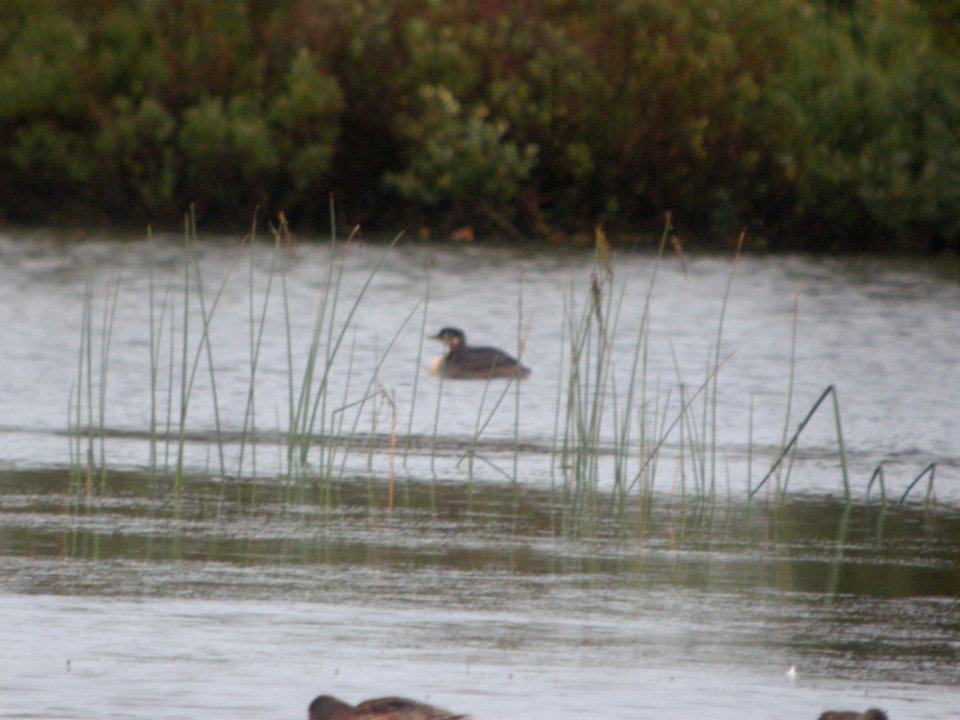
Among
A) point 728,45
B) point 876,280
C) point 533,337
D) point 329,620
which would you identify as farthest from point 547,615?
point 728,45

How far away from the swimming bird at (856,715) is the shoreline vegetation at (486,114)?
20.0m

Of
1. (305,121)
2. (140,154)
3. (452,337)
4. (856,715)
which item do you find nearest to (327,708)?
(856,715)

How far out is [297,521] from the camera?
8039 millimetres

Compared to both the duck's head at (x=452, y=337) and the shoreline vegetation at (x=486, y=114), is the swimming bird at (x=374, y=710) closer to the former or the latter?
the duck's head at (x=452, y=337)

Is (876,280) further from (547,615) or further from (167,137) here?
(547,615)

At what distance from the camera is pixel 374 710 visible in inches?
199

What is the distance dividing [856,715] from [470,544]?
2726mm

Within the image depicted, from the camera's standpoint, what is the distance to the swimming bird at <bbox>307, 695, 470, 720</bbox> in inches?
199

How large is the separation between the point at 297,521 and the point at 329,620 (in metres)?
1.68

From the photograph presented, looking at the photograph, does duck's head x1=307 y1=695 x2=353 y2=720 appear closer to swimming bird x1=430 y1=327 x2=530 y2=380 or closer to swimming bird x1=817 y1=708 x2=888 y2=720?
swimming bird x1=817 y1=708 x2=888 y2=720

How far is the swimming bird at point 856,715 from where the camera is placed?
201 inches

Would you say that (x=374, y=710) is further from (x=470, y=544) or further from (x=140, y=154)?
(x=140, y=154)

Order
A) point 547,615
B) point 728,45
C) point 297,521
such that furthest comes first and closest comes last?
point 728,45
point 297,521
point 547,615

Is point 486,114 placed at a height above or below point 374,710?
above
